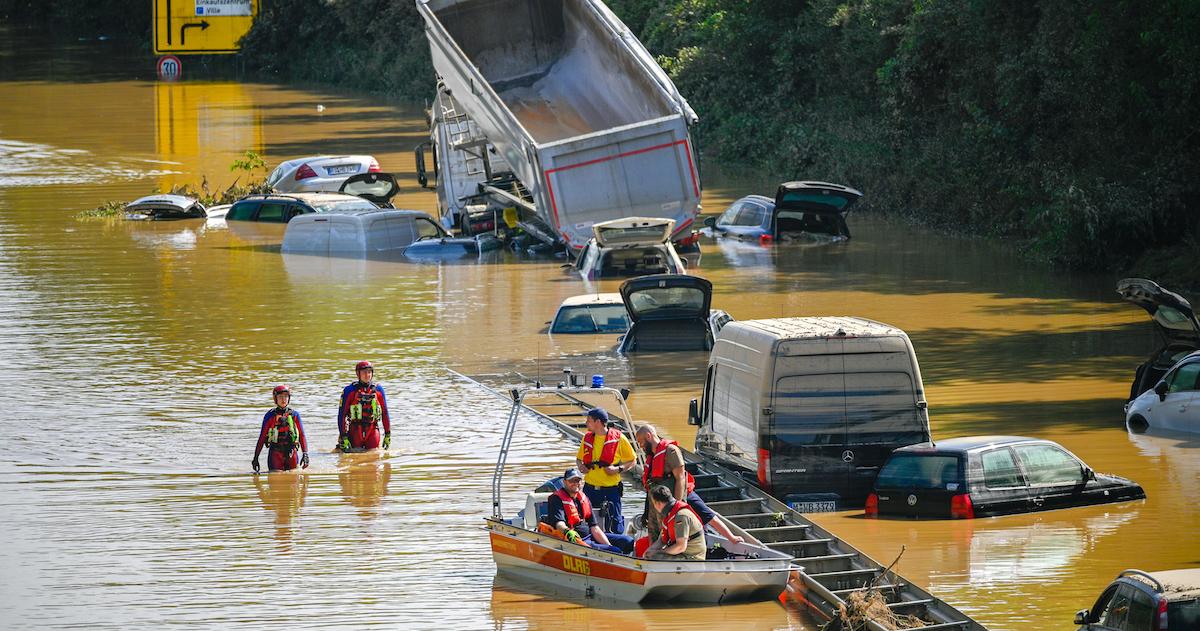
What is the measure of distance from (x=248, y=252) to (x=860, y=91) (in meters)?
19.3

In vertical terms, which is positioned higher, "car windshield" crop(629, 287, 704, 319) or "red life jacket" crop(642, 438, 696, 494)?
"car windshield" crop(629, 287, 704, 319)

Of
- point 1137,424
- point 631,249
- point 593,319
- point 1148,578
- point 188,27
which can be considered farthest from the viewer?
point 188,27

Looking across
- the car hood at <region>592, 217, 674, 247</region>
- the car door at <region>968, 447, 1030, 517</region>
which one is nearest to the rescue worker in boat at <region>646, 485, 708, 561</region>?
the car door at <region>968, 447, 1030, 517</region>

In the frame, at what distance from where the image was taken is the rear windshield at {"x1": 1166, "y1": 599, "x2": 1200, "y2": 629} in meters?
11.6

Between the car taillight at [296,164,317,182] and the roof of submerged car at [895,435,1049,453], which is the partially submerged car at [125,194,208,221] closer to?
the car taillight at [296,164,317,182]

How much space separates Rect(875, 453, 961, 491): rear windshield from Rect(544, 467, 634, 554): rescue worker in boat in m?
3.01

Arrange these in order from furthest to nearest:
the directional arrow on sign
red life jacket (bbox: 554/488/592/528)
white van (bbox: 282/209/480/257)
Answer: the directional arrow on sign < white van (bbox: 282/209/480/257) < red life jacket (bbox: 554/488/592/528)

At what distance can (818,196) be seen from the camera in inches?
1598

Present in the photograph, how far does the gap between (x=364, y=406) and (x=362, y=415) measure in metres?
0.13

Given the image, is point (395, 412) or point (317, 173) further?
point (317, 173)

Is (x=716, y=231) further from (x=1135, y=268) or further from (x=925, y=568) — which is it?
(x=925, y=568)

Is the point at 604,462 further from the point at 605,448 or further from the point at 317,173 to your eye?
the point at 317,173

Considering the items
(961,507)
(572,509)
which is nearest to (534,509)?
(572,509)

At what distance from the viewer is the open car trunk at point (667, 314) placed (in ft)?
87.6
